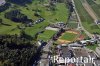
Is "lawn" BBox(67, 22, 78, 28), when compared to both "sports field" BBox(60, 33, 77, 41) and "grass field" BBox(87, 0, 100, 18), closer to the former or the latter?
"sports field" BBox(60, 33, 77, 41)

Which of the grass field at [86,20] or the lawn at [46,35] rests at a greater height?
the lawn at [46,35]

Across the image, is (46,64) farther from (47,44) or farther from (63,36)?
(63,36)


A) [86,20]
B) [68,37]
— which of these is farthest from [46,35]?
[86,20]

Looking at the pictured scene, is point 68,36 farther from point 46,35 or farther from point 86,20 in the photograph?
point 86,20

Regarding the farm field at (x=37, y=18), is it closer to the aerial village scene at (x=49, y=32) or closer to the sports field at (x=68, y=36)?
the aerial village scene at (x=49, y=32)

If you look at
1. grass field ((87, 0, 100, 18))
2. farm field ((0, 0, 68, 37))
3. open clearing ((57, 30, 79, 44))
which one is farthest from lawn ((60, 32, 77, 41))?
grass field ((87, 0, 100, 18))

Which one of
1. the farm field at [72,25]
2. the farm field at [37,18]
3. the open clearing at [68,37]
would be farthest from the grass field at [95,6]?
the open clearing at [68,37]

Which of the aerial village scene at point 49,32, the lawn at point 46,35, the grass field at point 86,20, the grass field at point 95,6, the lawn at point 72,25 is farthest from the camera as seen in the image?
the grass field at point 95,6
